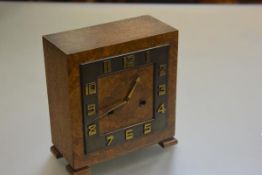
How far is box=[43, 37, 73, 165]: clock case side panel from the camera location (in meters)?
A: 1.04

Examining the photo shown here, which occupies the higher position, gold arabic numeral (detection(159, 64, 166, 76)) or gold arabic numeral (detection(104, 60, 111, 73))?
gold arabic numeral (detection(104, 60, 111, 73))

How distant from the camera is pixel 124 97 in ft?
3.67

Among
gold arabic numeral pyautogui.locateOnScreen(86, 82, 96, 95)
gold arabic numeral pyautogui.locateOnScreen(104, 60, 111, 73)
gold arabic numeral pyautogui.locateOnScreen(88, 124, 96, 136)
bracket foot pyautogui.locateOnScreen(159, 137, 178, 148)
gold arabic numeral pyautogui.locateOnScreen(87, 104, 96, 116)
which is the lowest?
bracket foot pyautogui.locateOnScreen(159, 137, 178, 148)

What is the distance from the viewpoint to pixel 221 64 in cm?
160

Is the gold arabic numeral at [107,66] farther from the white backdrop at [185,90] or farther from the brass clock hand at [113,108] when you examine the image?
the white backdrop at [185,90]

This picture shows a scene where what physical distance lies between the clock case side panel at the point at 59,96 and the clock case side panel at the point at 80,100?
0.01m

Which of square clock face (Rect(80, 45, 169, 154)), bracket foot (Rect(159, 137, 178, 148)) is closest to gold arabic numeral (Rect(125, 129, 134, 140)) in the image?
square clock face (Rect(80, 45, 169, 154))

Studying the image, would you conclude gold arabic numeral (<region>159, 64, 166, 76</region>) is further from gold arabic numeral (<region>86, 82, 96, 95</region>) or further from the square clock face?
gold arabic numeral (<region>86, 82, 96, 95</region>)

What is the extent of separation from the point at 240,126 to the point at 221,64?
33 centimetres

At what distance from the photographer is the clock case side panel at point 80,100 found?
1.03 m

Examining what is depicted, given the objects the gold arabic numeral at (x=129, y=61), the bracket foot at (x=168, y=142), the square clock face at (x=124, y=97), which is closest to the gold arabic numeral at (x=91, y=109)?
the square clock face at (x=124, y=97)

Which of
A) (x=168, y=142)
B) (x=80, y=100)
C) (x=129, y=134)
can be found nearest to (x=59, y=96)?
(x=80, y=100)

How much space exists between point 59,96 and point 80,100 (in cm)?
6

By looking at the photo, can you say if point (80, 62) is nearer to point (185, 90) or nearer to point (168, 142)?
point (168, 142)
